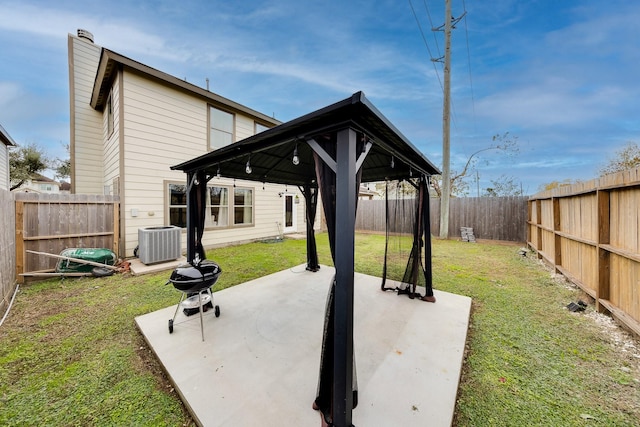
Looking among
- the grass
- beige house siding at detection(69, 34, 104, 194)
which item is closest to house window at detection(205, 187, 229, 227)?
the grass

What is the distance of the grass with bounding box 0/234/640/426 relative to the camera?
168 centimetres

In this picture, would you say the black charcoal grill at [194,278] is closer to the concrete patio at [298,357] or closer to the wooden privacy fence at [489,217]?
the concrete patio at [298,357]

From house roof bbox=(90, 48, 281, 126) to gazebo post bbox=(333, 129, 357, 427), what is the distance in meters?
6.75

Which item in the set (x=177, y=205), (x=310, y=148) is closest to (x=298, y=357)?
(x=310, y=148)

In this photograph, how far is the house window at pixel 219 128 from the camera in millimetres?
7320

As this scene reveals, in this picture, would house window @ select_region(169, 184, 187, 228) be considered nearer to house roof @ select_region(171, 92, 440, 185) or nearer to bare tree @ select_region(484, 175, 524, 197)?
house roof @ select_region(171, 92, 440, 185)

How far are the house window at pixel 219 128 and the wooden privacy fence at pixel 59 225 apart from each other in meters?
3.07

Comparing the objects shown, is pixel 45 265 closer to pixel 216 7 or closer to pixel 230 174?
pixel 230 174

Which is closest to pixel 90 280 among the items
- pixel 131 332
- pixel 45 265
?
pixel 45 265

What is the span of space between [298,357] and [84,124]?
31.5 ft

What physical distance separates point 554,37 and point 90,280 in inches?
518

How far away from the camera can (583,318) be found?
304 cm

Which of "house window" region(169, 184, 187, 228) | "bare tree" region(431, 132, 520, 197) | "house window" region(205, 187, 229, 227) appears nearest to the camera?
"house window" region(169, 184, 187, 228)

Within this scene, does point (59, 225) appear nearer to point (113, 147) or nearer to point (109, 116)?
point (113, 147)
